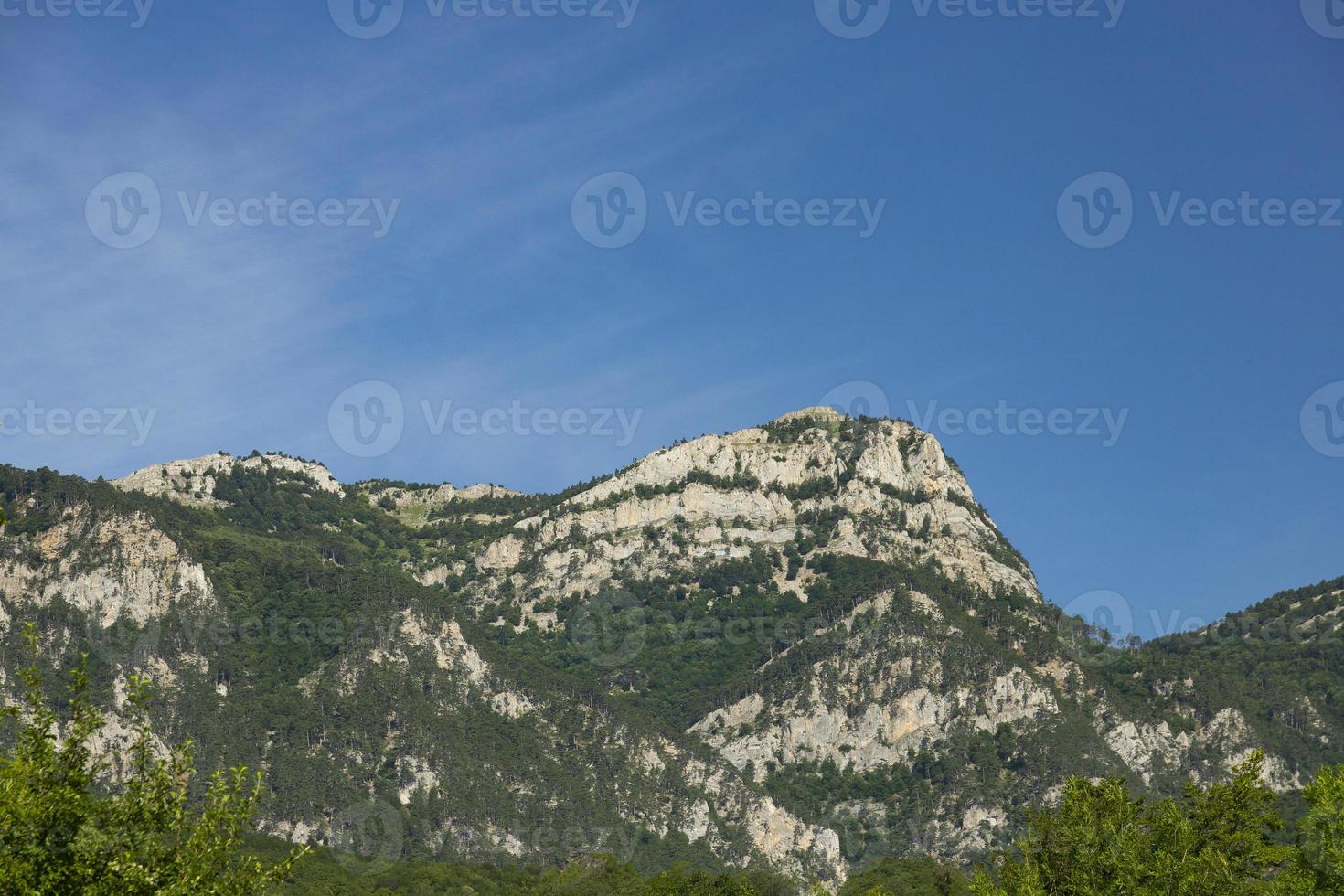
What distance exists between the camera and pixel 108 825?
4212cm

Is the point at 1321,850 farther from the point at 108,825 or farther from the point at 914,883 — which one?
the point at 914,883

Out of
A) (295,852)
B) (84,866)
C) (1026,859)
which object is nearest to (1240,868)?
(1026,859)

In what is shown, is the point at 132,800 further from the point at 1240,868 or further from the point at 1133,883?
the point at 1240,868

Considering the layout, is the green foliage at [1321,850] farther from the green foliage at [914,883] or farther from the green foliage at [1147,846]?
the green foliage at [914,883]

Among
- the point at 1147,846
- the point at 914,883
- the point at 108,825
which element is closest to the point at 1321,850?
the point at 1147,846

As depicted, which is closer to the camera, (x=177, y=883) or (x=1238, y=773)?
(x=177, y=883)

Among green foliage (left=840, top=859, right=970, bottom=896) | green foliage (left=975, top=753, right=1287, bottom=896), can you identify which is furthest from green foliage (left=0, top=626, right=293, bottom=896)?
green foliage (left=840, top=859, right=970, bottom=896)

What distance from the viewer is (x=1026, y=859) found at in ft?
320

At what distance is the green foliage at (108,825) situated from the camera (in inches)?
1591

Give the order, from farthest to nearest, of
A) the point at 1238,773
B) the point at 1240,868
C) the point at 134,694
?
the point at 1238,773 → the point at 1240,868 → the point at 134,694

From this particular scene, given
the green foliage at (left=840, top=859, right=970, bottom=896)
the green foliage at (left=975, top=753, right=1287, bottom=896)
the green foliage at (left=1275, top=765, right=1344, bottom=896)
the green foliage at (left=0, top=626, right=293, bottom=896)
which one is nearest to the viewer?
the green foliage at (left=0, top=626, right=293, bottom=896)

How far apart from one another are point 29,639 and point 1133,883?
6461 centimetres

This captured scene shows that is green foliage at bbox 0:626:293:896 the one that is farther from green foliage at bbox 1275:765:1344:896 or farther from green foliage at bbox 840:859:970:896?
green foliage at bbox 840:859:970:896

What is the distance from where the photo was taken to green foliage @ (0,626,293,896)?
133ft
